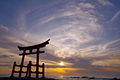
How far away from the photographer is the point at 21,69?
1507cm

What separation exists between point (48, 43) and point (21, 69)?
17.4 feet

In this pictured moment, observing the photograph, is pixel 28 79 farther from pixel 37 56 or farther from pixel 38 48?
pixel 38 48

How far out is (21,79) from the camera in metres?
11.7

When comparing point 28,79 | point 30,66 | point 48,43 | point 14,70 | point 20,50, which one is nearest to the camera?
point 28,79

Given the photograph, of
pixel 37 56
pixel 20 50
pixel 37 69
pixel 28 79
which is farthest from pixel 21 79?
pixel 20 50

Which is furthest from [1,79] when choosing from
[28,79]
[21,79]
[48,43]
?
[48,43]

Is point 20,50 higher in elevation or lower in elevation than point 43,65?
higher

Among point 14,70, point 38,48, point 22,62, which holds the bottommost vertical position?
point 14,70

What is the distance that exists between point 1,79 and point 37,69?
3.81 meters

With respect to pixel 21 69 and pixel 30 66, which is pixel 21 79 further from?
pixel 21 69

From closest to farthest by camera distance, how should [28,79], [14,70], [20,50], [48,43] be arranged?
[28,79] < [48,43] < [14,70] < [20,50]

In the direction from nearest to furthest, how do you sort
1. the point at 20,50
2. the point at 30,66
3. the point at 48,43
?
the point at 30,66
the point at 48,43
the point at 20,50

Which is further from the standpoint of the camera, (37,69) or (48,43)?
(48,43)

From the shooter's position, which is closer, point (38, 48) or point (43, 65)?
point (43, 65)
